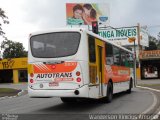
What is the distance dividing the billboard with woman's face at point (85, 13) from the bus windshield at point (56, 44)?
4846 centimetres

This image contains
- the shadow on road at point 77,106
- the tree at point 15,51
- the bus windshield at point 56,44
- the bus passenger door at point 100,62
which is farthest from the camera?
the tree at point 15,51

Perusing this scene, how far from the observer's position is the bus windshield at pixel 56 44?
16484 mm

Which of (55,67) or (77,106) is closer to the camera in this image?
(55,67)

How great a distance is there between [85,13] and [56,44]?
50113 millimetres

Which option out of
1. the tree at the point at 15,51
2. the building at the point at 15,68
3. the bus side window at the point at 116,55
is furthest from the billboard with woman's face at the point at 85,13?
the tree at the point at 15,51

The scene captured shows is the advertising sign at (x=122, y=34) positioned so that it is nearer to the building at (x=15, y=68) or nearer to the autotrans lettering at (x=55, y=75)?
the building at (x=15, y=68)

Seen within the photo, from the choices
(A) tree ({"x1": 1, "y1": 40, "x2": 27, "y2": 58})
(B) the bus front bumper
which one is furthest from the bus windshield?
(A) tree ({"x1": 1, "y1": 40, "x2": 27, "y2": 58})

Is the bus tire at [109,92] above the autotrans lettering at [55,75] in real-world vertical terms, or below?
below

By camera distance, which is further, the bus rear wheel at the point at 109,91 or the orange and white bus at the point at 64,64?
the bus rear wheel at the point at 109,91

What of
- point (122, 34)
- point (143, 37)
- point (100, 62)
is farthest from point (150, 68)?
point (100, 62)

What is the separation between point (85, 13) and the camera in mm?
66312

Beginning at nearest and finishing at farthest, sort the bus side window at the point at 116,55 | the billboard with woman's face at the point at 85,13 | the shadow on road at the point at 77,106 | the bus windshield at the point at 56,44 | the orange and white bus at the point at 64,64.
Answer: the orange and white bus at the point at 64,64 → the bus windshield at the point at 56,44 → the shadow on road at the point at 77,106 → the bus side window at the point at 116,55 → the billboard with woman's face at the point at 85,13

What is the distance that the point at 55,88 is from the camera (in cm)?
1633

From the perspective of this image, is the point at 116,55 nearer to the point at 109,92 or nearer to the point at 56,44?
the point at 109,92
